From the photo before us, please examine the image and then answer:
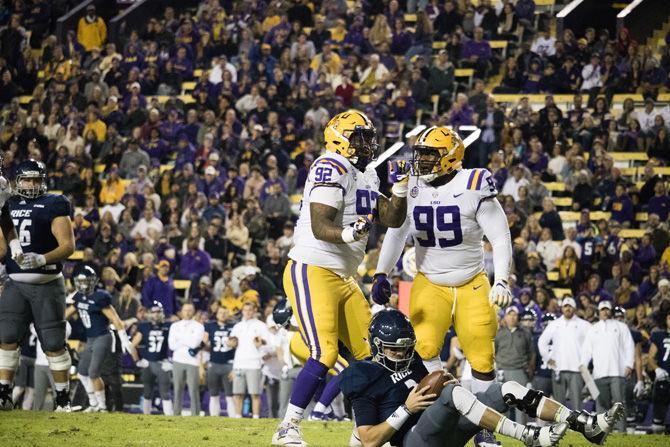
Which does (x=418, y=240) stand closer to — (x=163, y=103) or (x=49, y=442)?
(x=49, y=442)

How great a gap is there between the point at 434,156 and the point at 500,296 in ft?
3.47

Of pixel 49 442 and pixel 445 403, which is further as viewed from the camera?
pixel 49 442

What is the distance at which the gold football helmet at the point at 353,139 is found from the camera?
765cm

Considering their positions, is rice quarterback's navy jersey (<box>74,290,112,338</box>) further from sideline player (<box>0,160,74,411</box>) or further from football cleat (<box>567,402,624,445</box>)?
football cleat (<box>567,402,624,445</box>)

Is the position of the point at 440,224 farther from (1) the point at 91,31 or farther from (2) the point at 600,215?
(1) the point at 91,31

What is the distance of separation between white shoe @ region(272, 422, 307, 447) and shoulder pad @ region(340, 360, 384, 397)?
1143 mm

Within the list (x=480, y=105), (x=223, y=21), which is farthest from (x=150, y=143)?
(x=480, y=105)

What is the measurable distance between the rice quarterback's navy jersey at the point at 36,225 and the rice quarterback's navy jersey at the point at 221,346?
210 inches

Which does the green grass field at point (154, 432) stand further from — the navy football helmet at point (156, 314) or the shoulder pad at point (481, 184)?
the navy football helmet at point (156, 314)

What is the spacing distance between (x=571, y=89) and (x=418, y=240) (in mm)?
11188

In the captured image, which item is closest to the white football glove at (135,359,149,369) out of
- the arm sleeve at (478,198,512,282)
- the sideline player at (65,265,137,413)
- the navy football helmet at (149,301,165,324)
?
the navy football helmet at (149,301,165,324)

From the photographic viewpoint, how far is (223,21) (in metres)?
21.3

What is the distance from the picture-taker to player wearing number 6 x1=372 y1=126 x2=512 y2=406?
761 centimetres

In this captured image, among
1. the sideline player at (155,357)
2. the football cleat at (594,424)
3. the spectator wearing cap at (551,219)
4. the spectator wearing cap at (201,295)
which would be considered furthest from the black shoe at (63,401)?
the spectator wearing cap at (551,219)
